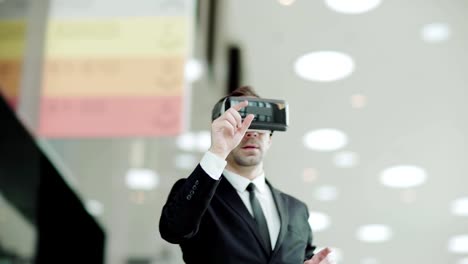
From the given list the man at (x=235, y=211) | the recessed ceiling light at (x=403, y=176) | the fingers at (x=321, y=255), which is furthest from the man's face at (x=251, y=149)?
the recessed ceiling light at (x=403, y=176)

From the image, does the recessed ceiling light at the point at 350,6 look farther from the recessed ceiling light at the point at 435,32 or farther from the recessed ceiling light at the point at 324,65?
the recessed ceiling light at the point at 435,32

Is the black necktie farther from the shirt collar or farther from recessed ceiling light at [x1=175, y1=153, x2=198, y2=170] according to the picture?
recessed ceiling light at [x1=175, y1=153, x2=198, y2=170]

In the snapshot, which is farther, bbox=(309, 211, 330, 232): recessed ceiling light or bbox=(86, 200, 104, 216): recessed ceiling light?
bbox=(86, 200, 104, 216): recessed ceiling light

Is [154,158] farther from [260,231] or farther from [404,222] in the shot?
[260,231]

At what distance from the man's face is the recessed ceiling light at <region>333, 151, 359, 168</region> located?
249 centimetres

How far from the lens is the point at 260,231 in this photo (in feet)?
1.88

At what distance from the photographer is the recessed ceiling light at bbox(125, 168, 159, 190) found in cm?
275

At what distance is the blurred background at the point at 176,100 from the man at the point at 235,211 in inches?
57.5

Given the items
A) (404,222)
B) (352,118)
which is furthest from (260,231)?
(404,222)

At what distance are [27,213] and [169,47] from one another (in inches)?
41.0

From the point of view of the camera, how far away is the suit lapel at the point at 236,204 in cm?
57

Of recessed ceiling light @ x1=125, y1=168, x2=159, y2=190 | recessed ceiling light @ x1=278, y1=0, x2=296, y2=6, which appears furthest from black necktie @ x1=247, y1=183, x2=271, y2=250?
recessed ceiling light @ x1=125, y1=168, x2=159, y2=190

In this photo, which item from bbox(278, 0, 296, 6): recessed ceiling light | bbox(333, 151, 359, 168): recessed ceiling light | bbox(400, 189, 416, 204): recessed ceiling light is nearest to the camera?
bbox(278, 0, 296, 6): recessed ceiling light

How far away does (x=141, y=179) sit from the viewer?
2840 millimetres
